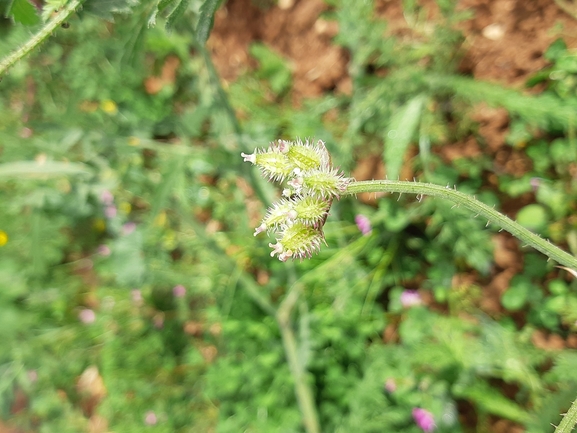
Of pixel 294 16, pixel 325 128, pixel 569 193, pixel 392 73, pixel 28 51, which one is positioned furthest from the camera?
pixel 294 16

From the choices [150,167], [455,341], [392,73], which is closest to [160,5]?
[392,73]

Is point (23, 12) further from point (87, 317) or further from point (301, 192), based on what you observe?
point (87, 317)

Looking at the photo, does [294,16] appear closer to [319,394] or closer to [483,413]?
[319,394]

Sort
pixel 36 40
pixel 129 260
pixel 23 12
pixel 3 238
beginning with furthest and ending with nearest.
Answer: pixel 3 238, pixel 129 260, pixel 23 12, pixel 36 40

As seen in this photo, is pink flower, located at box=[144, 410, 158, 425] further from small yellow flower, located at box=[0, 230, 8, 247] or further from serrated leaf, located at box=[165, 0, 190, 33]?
serrated leaf, located at box=[165, 0, 190, 33]

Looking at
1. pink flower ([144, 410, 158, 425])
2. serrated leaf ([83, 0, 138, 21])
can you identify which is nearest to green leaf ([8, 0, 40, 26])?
serrated leaf ([83, 0, 138, 21])

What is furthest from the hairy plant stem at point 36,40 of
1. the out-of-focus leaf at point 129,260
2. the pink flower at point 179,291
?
the pink flower at point 179,291

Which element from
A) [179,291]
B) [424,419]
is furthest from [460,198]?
[179,291]
